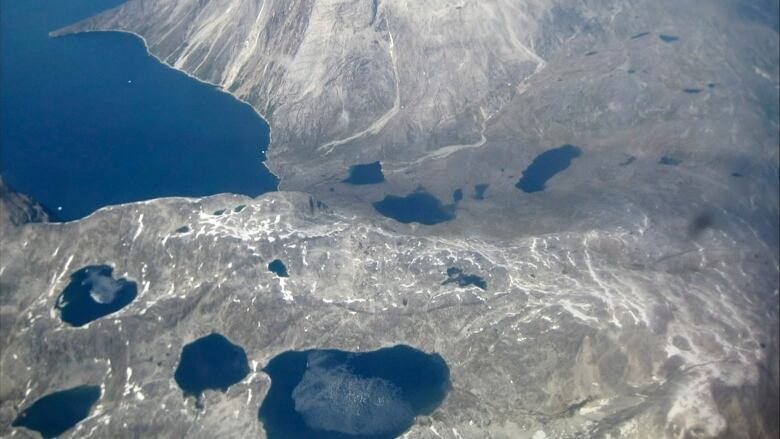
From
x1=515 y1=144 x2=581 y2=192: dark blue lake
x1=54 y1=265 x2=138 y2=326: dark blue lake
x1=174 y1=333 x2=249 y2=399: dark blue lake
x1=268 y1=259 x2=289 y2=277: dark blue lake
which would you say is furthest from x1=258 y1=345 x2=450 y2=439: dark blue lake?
x1=515 y1=144 x2=581 y2=192: dark blue lake

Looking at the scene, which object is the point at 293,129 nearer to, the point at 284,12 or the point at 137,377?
the point at 284,12

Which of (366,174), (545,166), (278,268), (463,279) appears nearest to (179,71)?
(366,174)

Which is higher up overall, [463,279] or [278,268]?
[278,268]

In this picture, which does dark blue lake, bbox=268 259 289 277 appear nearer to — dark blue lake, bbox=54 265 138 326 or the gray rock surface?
the gray rock surface

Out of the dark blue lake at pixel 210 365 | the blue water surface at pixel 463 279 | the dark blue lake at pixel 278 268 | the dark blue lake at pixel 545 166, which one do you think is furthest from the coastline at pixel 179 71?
the dark blue lake at pixel 545 166

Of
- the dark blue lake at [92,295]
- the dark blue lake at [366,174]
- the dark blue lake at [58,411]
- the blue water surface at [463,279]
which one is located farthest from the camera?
the dark blue lake at [366,174]

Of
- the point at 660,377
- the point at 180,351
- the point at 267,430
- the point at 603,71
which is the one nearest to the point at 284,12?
the point at 603,71

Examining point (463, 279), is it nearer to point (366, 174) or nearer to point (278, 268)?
point (278, 268)

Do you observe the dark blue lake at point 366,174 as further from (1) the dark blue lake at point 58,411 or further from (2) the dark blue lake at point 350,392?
(1) the dark blue lake at point 58,411
